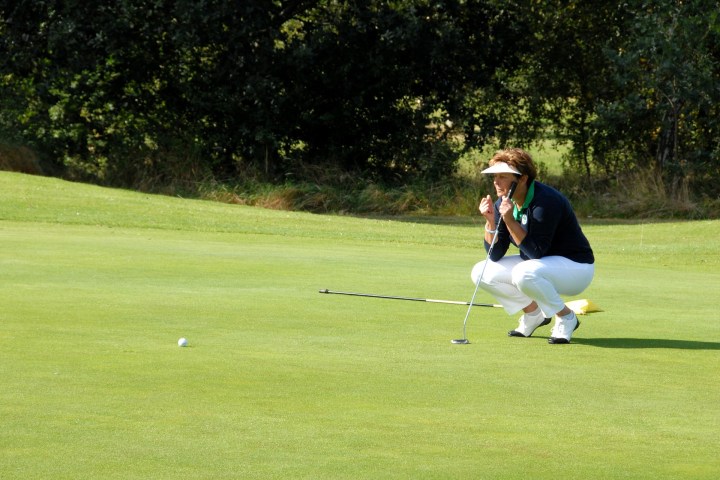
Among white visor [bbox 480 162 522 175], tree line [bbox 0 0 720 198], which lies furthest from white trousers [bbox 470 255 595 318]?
tree line [bbox 0 0 720 198]

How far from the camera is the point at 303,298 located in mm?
10562

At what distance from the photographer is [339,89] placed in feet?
101

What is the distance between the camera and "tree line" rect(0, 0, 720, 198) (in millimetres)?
29406

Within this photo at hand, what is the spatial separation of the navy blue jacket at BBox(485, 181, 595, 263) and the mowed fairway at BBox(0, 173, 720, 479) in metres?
0.60

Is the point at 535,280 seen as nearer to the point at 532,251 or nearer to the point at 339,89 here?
the point at 532,251

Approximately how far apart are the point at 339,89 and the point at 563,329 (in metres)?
22.5

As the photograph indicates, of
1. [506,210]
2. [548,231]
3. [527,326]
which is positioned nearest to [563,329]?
[527,326]

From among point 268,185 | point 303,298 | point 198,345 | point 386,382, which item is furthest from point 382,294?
point 268,185

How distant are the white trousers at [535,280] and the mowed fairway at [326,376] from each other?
0.28 meters

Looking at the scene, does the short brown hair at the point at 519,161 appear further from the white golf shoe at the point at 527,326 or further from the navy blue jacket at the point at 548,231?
the white golf shoe at the point at 527,326

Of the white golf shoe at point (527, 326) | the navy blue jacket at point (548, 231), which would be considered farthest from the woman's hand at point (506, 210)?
the white golf shoe at point (527, 326)

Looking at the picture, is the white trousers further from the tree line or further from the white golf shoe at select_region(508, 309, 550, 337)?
the tree line

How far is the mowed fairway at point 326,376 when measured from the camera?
16.5ft

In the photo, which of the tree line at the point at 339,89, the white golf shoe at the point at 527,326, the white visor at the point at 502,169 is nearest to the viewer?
the white visor at the point at 502,169
